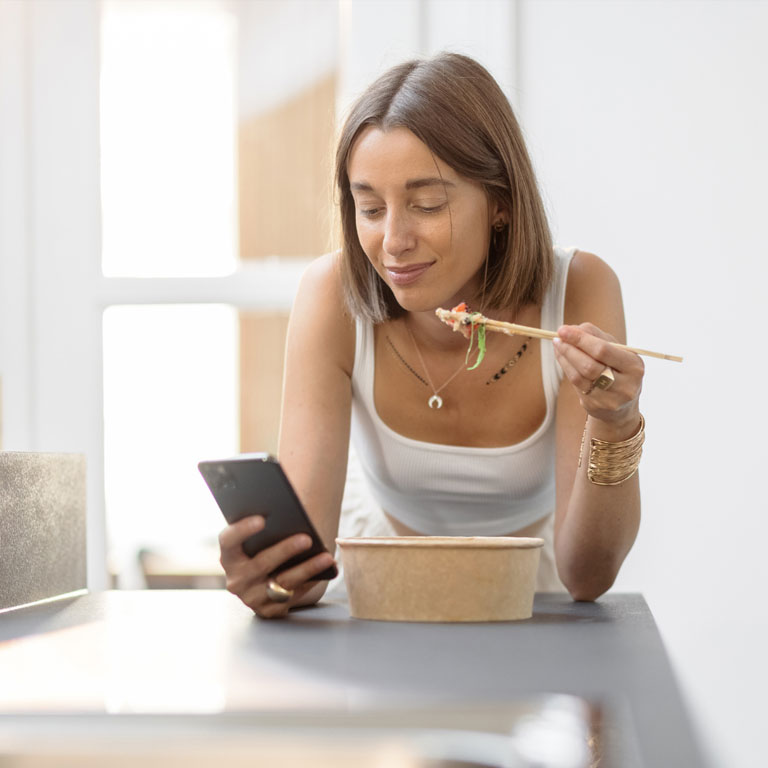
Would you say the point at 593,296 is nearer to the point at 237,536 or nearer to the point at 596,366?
the point at 596,366

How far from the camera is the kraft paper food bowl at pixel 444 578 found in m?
1.05

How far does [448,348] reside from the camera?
174 centimetres

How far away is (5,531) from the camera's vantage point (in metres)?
1.27

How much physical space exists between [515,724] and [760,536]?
2.03 m

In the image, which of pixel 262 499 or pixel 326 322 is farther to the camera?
pixel 326 322

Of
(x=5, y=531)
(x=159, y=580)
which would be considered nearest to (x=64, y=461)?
(x=5, y=531)

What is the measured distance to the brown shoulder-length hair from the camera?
1479 mm

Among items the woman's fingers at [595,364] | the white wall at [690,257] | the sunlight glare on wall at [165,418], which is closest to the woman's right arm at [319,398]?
the woman's fingers at [595,364]

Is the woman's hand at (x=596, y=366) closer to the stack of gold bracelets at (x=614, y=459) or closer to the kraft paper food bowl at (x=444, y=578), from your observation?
the stack of gold bracelets at (x=614, y=459)

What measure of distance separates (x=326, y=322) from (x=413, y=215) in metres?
0.30

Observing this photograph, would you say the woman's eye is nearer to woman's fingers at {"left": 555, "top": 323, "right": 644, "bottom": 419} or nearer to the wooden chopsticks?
the wooden chopsticks

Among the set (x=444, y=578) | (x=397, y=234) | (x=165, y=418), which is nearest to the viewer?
(x=444, y=578)

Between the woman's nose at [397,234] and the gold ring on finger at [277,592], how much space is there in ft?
1.64

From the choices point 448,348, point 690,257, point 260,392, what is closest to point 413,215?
point 448,348
